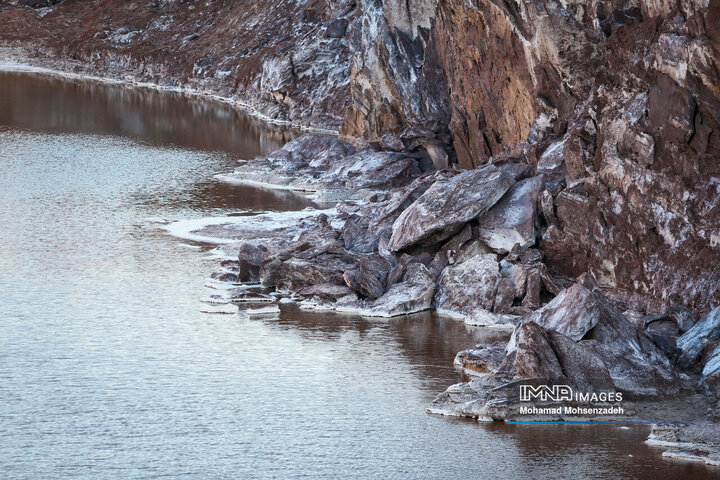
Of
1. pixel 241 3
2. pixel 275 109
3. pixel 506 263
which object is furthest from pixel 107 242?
pixel 241 3

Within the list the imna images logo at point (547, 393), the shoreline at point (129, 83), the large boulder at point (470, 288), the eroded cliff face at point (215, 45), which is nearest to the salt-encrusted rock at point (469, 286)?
the large boulder at point (470, 288)

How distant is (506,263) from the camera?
27.8 metres

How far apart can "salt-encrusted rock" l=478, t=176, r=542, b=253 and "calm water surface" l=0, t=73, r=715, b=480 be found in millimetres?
3256

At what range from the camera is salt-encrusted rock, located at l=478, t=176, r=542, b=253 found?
2831cm

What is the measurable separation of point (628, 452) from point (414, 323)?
9.41 metres

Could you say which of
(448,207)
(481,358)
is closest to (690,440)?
(481,358)

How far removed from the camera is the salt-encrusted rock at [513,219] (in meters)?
28.3

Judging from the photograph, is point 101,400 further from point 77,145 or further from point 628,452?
point 77,145

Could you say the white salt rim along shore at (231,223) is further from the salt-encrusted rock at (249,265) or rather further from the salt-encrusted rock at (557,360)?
the salt-encrusted rock at (557,360)

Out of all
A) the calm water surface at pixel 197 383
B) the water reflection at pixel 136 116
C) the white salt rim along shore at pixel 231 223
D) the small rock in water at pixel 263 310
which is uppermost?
the water reflection at pixel 136 116

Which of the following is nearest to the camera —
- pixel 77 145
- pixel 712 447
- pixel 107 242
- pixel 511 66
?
pixel 712 447

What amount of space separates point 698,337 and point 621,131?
22.4 ft

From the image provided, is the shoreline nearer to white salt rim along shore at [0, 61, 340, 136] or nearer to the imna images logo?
white salt rim along shore at [0, 61, 340, 136]

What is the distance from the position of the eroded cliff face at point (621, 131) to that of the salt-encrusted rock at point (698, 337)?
1.24m
